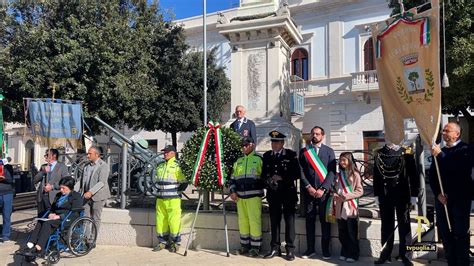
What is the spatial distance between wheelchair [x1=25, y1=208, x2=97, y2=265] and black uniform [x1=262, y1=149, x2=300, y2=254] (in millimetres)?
2969

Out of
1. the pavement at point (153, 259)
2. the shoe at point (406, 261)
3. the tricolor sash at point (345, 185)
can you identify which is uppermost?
the tricolor sash at point (345, 185)

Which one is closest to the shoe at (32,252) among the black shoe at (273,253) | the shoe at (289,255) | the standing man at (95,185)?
the standing man at (95,185)

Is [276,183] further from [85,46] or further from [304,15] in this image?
[304,15]

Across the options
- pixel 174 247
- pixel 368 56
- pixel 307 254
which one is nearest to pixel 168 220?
pixel 174 247

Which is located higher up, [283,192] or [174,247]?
[283,192]

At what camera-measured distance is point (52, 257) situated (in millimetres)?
6266

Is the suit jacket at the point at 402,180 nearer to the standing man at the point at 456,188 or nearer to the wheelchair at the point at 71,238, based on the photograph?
the standing man at the point at 456,188

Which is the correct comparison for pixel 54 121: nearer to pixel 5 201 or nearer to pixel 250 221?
pixel 5 201

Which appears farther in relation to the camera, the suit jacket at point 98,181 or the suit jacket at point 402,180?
the suit jacket at point 98,181

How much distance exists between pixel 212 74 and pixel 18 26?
10.8m

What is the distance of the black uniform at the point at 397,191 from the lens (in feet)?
18.4

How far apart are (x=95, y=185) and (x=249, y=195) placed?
2704 mm

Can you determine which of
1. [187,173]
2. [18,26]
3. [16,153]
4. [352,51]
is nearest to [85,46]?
[18,26]

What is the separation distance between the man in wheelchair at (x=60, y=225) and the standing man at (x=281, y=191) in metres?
2.98
